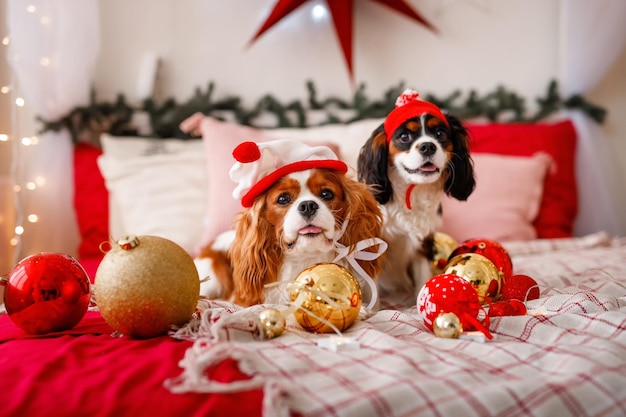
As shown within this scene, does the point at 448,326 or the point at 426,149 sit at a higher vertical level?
the point at 426,149

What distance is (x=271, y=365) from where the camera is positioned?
943 mm

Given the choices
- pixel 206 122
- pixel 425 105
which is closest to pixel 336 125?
pixel 206 122

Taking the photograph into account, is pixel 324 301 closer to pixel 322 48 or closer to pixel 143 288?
pixel 143 288

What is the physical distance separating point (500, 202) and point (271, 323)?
1.56 metres

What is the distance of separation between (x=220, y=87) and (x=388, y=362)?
2230mm

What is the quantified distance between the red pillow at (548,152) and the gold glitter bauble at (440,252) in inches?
34.8

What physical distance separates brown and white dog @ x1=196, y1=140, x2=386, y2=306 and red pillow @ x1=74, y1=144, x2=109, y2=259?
1.13 metres

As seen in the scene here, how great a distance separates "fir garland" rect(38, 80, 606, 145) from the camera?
2.67 metres

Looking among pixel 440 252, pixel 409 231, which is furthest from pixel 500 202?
pixel 409 231

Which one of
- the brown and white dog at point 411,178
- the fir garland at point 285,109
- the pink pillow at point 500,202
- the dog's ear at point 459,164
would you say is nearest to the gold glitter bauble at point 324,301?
the brown and white dog at point 411,178

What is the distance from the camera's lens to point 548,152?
2676 mm

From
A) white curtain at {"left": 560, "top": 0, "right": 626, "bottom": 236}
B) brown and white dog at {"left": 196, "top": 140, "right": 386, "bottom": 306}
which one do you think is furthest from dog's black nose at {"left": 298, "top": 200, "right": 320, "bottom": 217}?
white curtain at {"left": 560, "top": 0, "right": 626, "bottom": 236}

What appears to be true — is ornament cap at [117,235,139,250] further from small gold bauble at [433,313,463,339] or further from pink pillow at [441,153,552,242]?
pink pillow at [441,153,552,242]

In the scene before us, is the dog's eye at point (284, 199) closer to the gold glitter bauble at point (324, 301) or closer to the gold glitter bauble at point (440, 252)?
the gold glitter bauble at point (324, 301)
